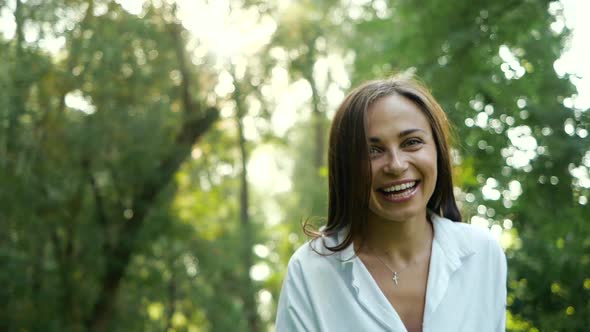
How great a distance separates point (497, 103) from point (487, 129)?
258 mm

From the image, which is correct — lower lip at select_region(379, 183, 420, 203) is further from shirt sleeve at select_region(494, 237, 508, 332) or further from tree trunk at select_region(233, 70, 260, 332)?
tree trunk at select_region(233, 70, 260, 332)

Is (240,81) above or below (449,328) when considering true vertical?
above

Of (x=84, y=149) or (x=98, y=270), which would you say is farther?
(x=98, y=270)

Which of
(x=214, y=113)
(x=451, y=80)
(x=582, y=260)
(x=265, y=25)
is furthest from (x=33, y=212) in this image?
(x=582, y=260)

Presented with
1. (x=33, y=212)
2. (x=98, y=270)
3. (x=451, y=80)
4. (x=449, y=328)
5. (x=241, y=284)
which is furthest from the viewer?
(x=241, y=284)

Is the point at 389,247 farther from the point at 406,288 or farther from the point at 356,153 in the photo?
the point at 356,153

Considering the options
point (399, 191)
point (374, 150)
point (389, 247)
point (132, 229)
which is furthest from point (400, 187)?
point (132, 229)

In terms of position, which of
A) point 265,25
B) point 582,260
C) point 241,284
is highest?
point 265,25

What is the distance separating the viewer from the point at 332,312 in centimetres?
266

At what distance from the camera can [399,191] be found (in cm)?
267

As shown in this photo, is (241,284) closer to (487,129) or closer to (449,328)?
(487,129)

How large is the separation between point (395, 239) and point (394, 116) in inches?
17.3

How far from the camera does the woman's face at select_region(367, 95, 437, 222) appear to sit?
8.70 ft

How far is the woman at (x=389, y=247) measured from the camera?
264 centimetres
